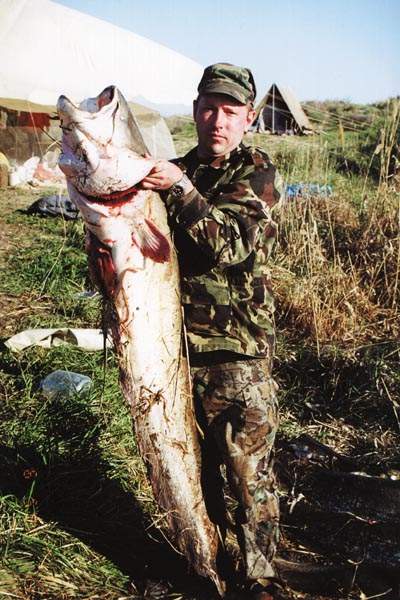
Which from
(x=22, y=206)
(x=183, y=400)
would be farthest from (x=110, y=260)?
(x=22, y=206)

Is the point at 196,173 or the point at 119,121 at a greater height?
the point at 119,121

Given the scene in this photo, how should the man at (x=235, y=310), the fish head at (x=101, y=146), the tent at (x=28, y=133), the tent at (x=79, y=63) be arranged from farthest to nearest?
1. the tent at (x=79, y=63)
2. the tent at (x=28, y=133)
3. the man at (x=235, y=310)
4. the fish head at (x=101, y=146)

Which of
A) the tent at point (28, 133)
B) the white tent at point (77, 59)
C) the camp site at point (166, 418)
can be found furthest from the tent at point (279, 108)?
the camp site at point (166, 418)

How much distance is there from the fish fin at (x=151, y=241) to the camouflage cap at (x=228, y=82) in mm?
586

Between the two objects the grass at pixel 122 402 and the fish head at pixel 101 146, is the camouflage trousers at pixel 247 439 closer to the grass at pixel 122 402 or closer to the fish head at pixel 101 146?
the grass at pixel 122 402

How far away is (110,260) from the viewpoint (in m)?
1.85

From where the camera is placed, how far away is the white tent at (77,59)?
50.8ft

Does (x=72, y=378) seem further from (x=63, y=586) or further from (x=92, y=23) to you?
(x=92, y=23)

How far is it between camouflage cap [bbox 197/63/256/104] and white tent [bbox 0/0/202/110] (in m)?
12.3

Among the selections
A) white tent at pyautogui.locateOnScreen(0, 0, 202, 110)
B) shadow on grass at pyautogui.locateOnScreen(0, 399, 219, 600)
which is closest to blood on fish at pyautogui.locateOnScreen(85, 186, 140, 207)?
shadow on grass at pyautogui.locateOnScreen(0, 399, 219, 600)

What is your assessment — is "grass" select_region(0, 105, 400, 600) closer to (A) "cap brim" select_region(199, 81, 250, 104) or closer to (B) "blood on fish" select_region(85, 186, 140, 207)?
(B) "blood on fish" select_region(85, 186, 140, 207)

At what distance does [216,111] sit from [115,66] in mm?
17363

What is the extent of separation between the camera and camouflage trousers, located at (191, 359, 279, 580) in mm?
2254

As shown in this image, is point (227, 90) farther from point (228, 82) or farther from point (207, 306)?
point (207, 306)
